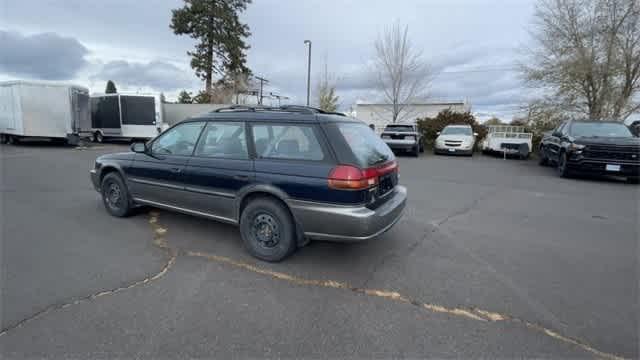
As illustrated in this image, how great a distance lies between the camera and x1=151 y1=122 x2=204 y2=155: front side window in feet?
13.1

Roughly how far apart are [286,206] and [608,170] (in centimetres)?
963

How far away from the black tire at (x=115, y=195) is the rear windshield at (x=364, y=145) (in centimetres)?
353

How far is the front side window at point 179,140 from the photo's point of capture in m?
3.98

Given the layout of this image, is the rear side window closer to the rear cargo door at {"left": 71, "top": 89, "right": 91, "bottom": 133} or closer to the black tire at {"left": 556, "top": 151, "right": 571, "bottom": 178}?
the black tire at {"left": 556, "top": 151, "right": 571, "bottom": 178}

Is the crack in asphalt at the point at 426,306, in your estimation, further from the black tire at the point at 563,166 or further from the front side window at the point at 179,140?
the black tire at the point at 563,166

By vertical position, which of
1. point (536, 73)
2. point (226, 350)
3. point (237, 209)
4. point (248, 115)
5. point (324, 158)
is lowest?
point (226, 350)

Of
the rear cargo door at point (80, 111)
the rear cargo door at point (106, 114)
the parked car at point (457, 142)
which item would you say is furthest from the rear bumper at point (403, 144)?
the rear cargo door at point (80, 111)

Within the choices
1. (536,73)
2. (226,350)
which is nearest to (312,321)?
(226,350)

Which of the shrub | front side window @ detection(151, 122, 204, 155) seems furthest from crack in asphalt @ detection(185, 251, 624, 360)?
the shrub

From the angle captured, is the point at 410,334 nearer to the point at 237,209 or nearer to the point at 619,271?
the point at 237,209

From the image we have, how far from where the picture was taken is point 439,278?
3.12m

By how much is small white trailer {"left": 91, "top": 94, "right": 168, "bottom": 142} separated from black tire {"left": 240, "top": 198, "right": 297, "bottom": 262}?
15.4 meters

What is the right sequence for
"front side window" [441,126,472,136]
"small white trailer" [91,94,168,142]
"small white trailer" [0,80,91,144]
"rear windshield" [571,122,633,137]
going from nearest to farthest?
"rear windshield" [571,122,633,137]
"small white trailer" [0,80,91,144]
"front side window" [441,126,472,136]
"small white trailer" [91,94,168,142]

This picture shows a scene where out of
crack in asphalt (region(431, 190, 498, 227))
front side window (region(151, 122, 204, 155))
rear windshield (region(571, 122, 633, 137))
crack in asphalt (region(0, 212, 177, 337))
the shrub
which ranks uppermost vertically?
the shrub
